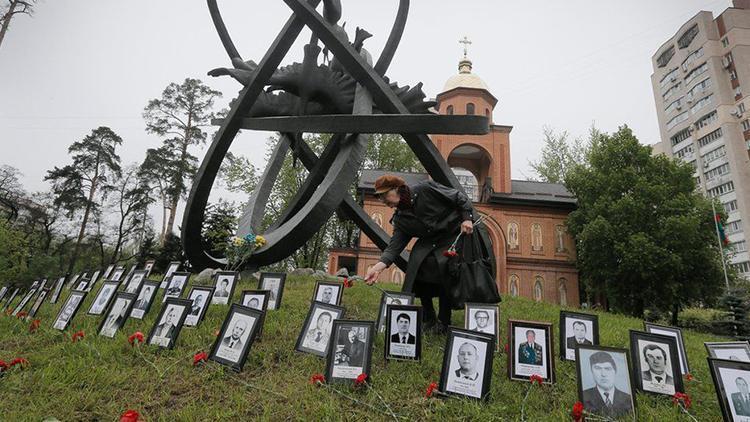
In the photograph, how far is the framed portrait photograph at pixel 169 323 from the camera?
3.94 metres

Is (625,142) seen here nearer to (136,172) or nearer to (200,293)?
(200,293)

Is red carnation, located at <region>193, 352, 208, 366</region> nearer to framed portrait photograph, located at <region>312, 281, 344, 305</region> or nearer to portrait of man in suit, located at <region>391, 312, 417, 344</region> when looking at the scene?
portrait of man in suit, located at <region>391, 312, 417, 344</region>

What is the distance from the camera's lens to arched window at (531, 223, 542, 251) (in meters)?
26.3

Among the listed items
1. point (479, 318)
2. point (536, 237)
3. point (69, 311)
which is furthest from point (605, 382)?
point (536, 237)

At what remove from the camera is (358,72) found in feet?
22.4

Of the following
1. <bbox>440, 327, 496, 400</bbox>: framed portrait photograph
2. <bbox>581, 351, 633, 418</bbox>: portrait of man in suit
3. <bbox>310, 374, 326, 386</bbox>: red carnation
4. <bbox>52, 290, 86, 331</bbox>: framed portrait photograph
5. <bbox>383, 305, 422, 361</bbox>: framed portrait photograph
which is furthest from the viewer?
<bbox>52, 290, 86, 331</bbox>: framed portrait photograph

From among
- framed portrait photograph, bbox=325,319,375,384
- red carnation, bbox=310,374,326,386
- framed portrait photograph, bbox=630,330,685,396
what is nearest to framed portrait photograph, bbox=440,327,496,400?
framed portrait photograph, bbox=325,319,375,384

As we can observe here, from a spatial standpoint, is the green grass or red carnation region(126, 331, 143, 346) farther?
red carnation region(126, 331, 143, 346)

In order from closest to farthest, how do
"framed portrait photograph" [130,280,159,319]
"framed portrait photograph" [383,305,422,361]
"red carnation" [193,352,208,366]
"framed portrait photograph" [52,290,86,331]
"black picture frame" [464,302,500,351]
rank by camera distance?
"red carnation" [193,352,208,366] < "framed portrait photograph" [383,305,422,361] < "black picture frame" [464,302,500,351] < "framed portrait photograph" [52,290,86,331] < "framed portrait photograph" [130,280,159,319]

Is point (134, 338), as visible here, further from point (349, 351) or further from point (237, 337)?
point (349, 351)

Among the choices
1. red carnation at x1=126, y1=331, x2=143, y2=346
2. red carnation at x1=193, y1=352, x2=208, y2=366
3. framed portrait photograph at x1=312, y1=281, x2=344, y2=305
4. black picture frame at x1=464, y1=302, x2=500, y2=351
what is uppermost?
framed portrait photograph at x1=312, y1=281, x2=344, y2=305

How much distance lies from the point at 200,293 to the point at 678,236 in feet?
78.2

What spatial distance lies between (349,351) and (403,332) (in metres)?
0.68

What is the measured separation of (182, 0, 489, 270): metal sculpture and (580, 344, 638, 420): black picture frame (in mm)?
3187
